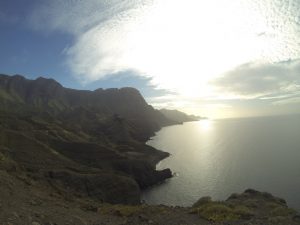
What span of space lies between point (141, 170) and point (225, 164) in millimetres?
35994

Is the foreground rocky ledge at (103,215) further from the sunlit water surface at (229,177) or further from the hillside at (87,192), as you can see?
the sunlit water surface at (229,177)

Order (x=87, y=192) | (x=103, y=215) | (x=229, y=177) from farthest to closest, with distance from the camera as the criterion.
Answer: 1. (x=229, y=177)
2. (x=87, y=192)
3. (x=103, y=215)

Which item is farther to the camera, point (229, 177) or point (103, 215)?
point (229, 177)

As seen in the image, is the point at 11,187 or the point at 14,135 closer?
the point at 11,187

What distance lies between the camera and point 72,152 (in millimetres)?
94062

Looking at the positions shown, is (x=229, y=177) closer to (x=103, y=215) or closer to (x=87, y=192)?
(x=87, y=192)

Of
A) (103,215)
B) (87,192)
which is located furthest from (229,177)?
(103,215)

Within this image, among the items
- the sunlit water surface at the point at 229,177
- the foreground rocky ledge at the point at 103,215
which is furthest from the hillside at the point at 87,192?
the sunlit water surface at the point at 229,177

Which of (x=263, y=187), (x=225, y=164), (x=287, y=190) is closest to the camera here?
(x=287, y=190)

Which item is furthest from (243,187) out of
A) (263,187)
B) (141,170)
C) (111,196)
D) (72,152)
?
(72,152)

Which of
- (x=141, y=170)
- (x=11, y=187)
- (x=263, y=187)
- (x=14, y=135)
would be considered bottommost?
(x=263, y=187)

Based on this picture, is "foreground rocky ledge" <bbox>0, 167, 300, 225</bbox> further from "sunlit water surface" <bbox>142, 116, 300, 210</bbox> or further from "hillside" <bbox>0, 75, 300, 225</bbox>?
"sunlit water surface" <bbox>142, 116, 300, 210</bbox>

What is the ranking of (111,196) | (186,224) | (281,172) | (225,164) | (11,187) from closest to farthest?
(186,224), (11,187), (111,196), (281,172), (225,164)

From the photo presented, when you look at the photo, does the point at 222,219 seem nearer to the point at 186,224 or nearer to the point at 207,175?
the point at 186,224
